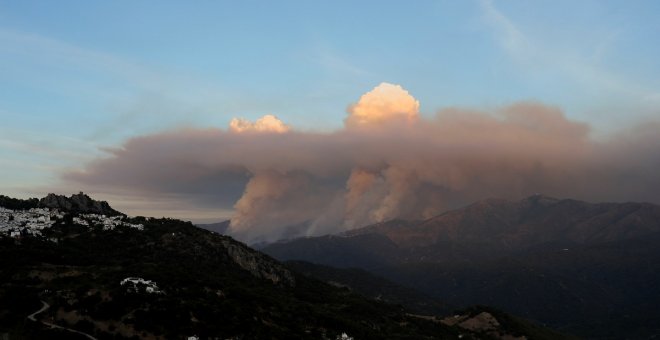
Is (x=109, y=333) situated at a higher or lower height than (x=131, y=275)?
lower

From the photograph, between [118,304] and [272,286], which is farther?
[272,286]

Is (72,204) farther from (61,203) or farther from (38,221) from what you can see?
(38,221)

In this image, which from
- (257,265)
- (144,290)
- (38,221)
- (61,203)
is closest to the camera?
(144,290)

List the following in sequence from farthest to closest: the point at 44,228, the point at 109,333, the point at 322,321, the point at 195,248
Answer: the point at 195,248
the point at 44,228
the point at 322,321
the point at 109,333

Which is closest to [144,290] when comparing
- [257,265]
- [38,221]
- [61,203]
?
[38,221]

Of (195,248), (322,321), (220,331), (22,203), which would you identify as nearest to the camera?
(220,331)

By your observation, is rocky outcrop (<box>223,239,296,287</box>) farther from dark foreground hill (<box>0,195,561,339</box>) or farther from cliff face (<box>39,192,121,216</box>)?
cliff face (<box>39,192,121,216</box>)

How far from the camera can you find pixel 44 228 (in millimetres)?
142250

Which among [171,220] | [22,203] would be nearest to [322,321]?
[171,220]

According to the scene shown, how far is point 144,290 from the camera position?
295 ft

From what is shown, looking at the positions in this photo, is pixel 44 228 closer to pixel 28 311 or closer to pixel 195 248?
pixel 195 248

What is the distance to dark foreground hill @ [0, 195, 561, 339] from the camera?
7844cm

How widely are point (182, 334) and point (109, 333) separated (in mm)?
10254

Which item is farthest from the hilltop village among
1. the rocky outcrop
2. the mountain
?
the rocky outcrop
